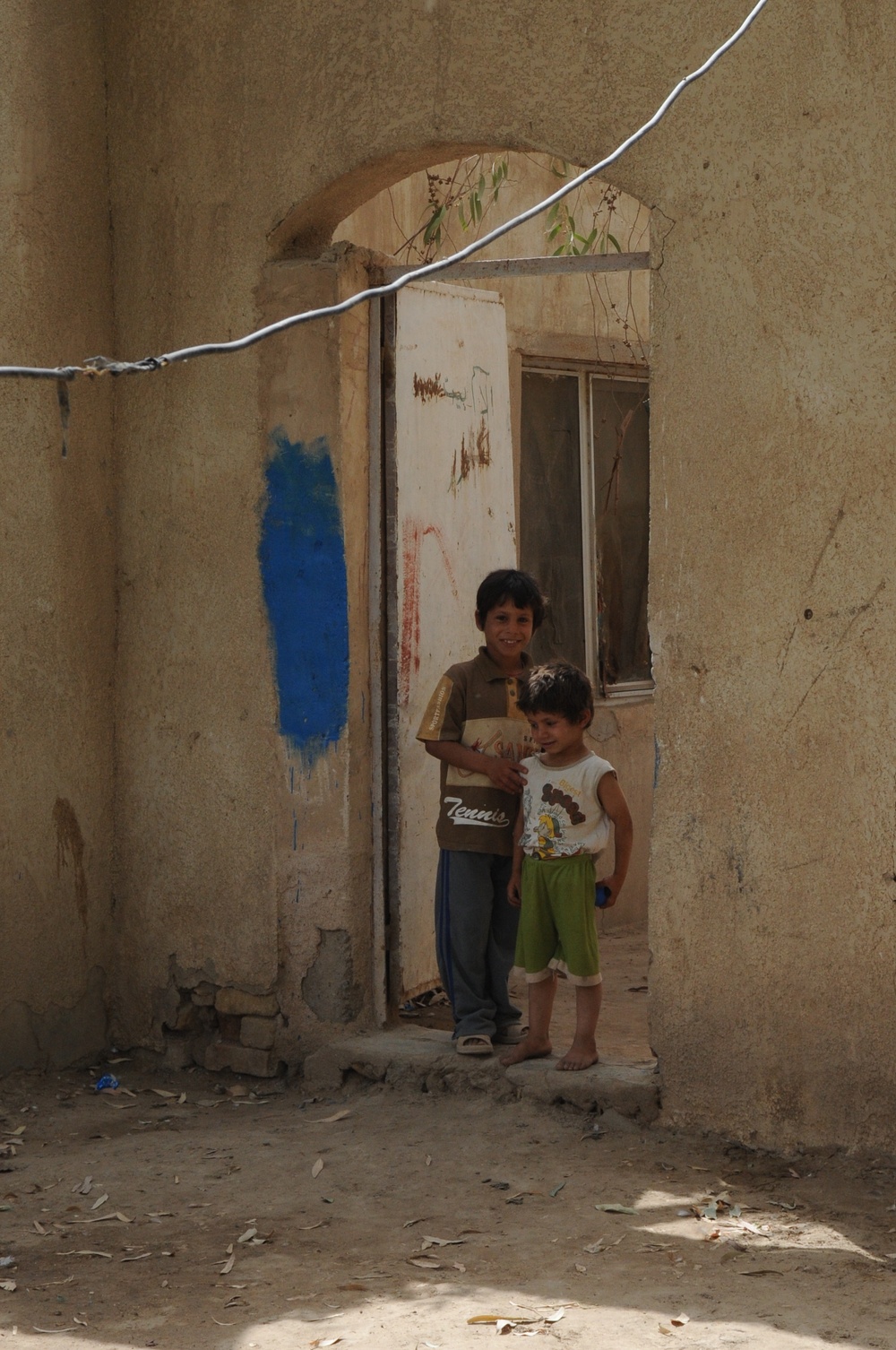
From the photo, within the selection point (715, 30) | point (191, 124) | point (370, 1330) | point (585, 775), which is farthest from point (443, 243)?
point (370, 1330)

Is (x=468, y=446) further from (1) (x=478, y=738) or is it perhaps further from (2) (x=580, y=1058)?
(2) (x=580, y=1058)

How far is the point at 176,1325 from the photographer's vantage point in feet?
11.0

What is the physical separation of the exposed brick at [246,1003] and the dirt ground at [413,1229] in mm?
311

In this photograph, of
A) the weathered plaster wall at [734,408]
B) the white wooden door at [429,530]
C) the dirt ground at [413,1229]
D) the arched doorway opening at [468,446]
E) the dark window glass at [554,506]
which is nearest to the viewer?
the dirt ground at [413,1229]

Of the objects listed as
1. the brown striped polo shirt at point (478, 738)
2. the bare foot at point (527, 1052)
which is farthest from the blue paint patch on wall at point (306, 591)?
the bare foot at point (527, 1052)

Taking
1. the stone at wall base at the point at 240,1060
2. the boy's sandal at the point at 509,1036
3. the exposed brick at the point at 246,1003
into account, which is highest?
the exposed brick at the point at 246,1003

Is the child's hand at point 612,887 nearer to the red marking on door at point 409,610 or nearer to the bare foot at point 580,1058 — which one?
the bare foot at point 580,1058

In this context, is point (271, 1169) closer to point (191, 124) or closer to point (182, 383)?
point (182, 383)

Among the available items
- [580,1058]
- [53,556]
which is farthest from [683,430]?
[53,556]

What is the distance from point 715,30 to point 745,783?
2107 millimetres

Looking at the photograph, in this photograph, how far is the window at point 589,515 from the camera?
7.34 meters

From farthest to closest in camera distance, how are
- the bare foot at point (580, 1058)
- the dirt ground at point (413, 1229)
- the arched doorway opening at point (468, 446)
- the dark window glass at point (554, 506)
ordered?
the dark window glass at point (554, 506) → the arched doorway opening at point (468, 446) → the bare foot at point (580, 1058) → the dirt ground at point (413, 1229)

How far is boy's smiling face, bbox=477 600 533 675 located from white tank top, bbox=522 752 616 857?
0.45 metres

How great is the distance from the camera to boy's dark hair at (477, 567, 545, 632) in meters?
4.75
